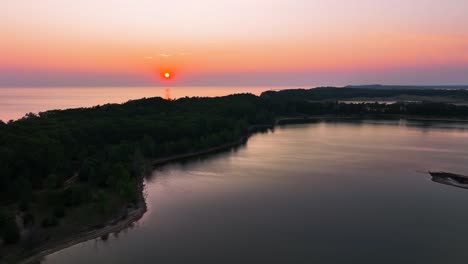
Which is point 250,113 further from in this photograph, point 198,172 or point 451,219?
point 451,219

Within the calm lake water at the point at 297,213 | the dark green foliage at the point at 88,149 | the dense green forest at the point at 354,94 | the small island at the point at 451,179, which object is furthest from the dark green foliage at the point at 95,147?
the dense green forest at the point at 354,94

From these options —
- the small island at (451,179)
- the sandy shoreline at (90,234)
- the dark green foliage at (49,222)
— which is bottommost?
the small island at (451,179)

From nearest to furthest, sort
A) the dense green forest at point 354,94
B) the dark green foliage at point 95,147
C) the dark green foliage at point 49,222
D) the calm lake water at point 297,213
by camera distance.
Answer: the calm lake water at point 297,213, the dark green foliage at point 49,222, the dark green foliage at point 95,147, the dense green forest at point 354,94

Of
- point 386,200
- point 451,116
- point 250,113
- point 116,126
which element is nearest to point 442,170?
point 386,200

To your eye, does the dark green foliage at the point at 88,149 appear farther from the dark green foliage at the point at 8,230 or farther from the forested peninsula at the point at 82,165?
the dark green foliage at the point at 8,230

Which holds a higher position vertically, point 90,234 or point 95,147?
point 95,147

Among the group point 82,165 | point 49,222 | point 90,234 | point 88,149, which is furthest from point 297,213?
point 88,149

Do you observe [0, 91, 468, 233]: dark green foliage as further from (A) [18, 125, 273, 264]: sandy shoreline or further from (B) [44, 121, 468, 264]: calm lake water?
(B) [44, 121, 468, 264]: calm lake water

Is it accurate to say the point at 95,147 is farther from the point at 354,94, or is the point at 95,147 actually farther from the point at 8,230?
the point at 354,94
